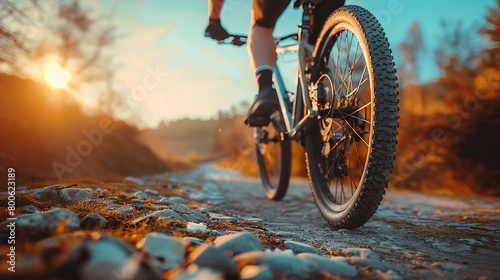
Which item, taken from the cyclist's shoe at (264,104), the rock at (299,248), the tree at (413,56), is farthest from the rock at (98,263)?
the tree at (413,56)

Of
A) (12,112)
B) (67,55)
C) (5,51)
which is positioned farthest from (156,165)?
(5,51)

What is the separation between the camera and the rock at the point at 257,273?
3.07 feet

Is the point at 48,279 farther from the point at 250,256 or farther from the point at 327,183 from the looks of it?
the point at 327,183

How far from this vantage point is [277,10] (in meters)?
2.49

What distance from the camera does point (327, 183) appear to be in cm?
247

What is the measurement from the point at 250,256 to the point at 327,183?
1522mm

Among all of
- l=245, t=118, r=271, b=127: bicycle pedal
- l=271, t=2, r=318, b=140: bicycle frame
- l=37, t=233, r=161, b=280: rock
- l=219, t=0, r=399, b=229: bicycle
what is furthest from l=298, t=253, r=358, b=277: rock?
l=245, t=118, r=271, b=127: bicycle pedal

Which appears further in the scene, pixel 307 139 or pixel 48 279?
pixel 307 139

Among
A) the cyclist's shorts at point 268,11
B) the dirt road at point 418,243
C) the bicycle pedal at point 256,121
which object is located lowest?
the dirt road at point 418,243

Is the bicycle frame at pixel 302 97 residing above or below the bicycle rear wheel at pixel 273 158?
above

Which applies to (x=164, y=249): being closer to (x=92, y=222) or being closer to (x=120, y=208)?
(x=92, y=222)

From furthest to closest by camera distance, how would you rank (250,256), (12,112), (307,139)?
(12,112), (307,139), (250,256)

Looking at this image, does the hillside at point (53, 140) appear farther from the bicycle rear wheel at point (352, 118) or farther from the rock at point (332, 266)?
the rock at point (332, 266)

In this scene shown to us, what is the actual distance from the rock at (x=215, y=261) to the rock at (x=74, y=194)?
1265 millimetres
